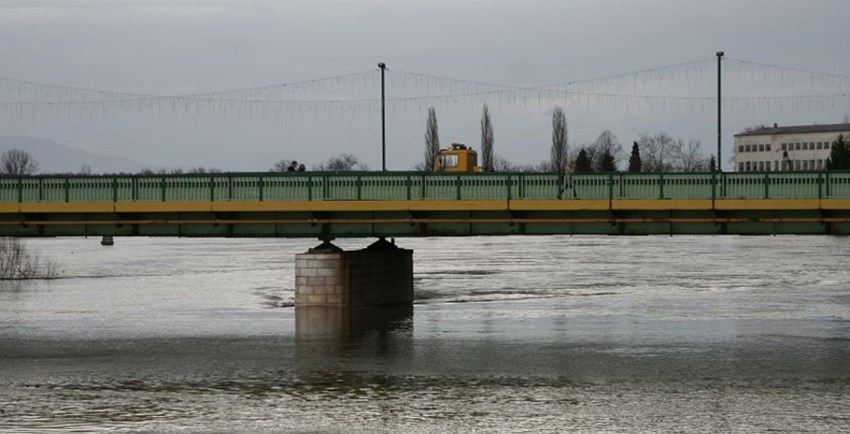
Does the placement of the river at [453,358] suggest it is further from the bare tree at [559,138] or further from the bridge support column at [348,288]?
the bare tree at [559,138]

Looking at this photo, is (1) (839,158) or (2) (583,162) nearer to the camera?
(2) (583,162)

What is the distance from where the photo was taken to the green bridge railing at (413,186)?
→ 5844 centimetres

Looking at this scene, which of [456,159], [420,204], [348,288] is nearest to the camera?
[420,204]

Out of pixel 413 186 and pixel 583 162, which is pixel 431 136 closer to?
pixel 583 162

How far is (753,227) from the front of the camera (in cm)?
5938

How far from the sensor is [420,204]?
61.3 m

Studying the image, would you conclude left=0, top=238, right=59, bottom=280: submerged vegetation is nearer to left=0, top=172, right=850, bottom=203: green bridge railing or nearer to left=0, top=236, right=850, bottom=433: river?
left=0, top=236, right=850, bottom=433: river

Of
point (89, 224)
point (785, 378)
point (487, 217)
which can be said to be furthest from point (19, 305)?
point (785, 378)

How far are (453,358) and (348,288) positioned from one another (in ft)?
70.5

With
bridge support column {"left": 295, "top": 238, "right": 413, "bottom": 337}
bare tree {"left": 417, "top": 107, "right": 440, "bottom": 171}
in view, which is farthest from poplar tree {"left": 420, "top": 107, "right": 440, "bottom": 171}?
bridge support column {"left": 295, "top": 238, "right": 413, "bottom": 337}

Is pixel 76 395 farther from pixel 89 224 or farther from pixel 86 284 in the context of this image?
pixel 86 284

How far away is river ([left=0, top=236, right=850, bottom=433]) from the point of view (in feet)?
111

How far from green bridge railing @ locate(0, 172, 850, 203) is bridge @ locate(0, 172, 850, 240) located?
0.04 metres

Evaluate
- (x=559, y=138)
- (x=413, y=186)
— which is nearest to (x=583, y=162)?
(x=559, y=138)
